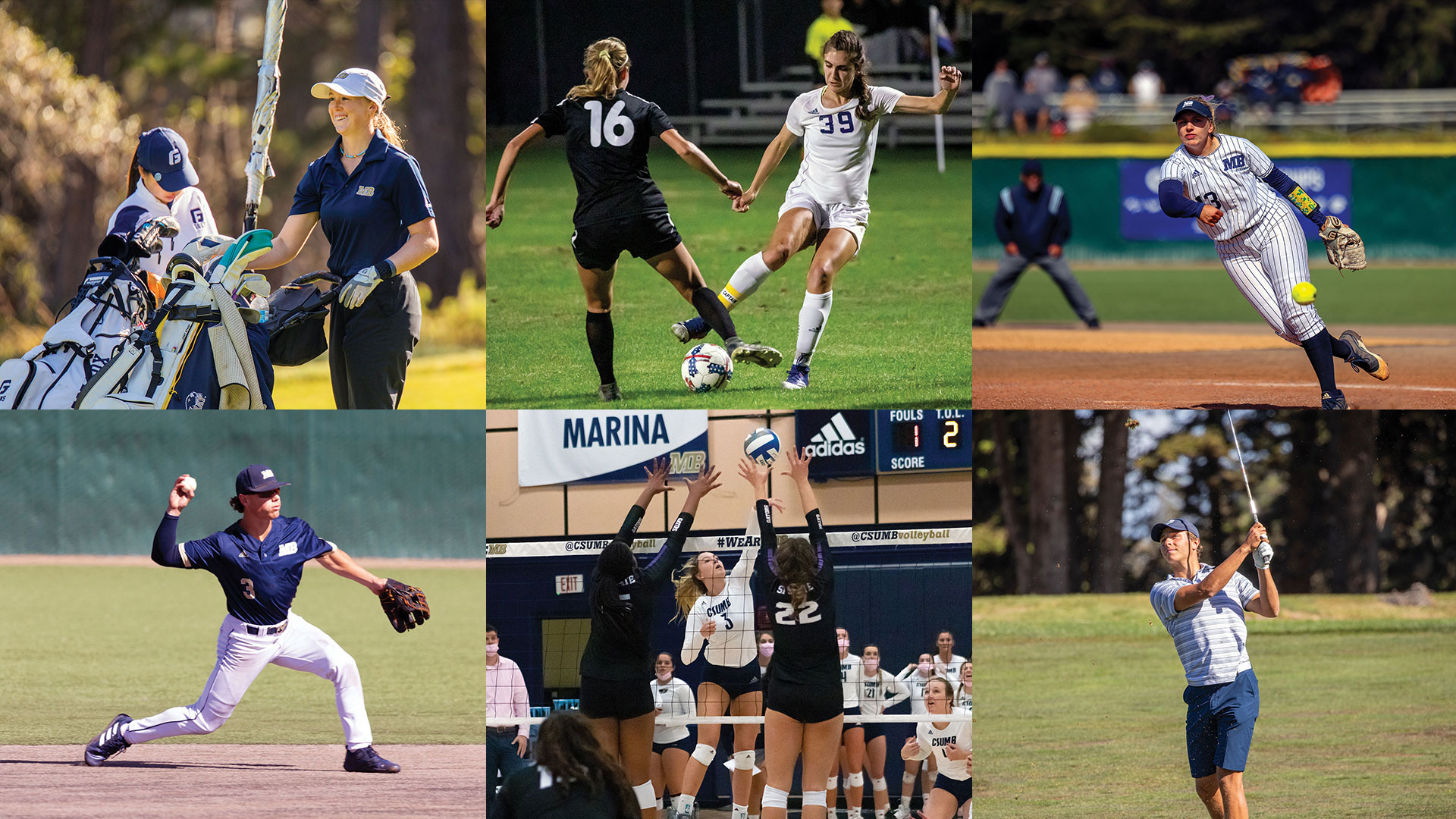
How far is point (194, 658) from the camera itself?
42.0 ft

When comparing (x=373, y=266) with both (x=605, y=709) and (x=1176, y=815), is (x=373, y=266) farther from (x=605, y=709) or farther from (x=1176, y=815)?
(x=1176, y=815)

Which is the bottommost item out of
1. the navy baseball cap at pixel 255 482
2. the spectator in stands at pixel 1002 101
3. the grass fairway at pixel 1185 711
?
the grass fairway at pixel 1185 711

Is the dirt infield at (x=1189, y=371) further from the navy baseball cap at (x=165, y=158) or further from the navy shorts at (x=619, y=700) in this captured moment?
the navy baseball cap at (x=165, y=158)

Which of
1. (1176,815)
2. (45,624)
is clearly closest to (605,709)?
(1176,815)

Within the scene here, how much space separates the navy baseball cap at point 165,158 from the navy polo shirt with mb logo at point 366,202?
64cm

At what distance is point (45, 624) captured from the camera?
13.9 meters

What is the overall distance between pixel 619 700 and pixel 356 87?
3.61m

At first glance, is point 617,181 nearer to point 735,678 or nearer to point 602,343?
point 602,343

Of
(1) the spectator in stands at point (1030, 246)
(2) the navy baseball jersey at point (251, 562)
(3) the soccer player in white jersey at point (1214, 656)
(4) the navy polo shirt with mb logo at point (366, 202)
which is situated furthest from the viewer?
(1) the spectator in stands at point (1030, 246)

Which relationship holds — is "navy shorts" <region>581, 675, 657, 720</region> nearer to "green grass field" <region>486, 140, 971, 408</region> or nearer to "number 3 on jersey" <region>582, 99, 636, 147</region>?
"green grass field" <region>486, 140, 971, 408</region>

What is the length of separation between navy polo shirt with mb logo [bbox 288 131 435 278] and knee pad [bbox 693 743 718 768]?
3.23 meters

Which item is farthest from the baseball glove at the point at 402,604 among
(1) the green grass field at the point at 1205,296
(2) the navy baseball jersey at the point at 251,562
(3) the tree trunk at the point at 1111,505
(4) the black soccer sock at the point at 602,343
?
(3) the tree trunk at the point at 1111,505

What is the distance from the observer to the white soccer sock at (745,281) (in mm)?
8461

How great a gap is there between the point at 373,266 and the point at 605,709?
2765mm
